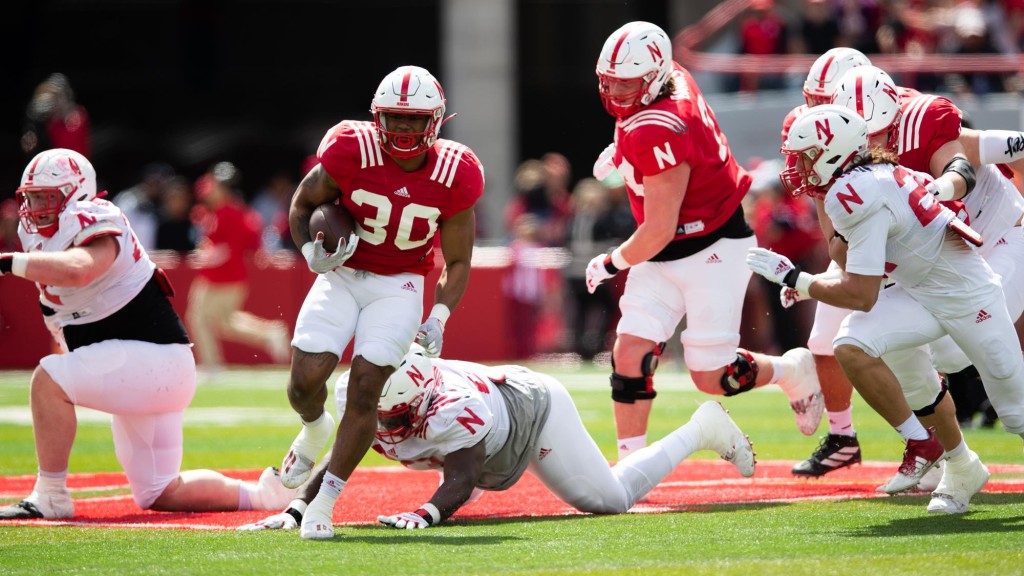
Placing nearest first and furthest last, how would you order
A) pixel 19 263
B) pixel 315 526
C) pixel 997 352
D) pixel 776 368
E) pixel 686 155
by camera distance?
pixel 315 526 < pixel 997 352 < pixel 19 263 < pixel 686 155 < pixel 776 368

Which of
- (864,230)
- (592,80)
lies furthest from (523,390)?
(592,80)

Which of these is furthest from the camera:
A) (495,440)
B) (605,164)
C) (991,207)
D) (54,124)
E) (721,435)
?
(54,124)

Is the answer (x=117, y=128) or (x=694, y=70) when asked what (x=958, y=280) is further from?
(x=117, y=128)

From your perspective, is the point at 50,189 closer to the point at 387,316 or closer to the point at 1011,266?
the point at 387,316

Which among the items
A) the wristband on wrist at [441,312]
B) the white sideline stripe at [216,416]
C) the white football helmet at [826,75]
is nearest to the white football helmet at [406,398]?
the wristband on wrist at [441,312]

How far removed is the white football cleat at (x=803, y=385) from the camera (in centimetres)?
729

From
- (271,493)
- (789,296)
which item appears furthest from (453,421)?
(789,296)

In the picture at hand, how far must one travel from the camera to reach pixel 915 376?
20.6 ft

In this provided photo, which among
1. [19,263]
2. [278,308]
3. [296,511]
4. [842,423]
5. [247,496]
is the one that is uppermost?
[19,263]

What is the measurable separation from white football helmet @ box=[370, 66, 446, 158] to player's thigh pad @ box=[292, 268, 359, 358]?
1.87 feet

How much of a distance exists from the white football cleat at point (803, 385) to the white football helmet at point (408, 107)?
2336mm

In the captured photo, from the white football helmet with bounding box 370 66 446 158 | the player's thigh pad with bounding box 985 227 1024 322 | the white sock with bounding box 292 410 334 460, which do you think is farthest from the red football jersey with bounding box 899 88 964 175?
the white sock with bounding box 292 410 334 460

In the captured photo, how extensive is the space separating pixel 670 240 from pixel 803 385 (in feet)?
3.43

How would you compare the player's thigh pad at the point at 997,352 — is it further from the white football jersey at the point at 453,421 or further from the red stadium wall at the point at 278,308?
the red stadium wall at the point at 278,308
